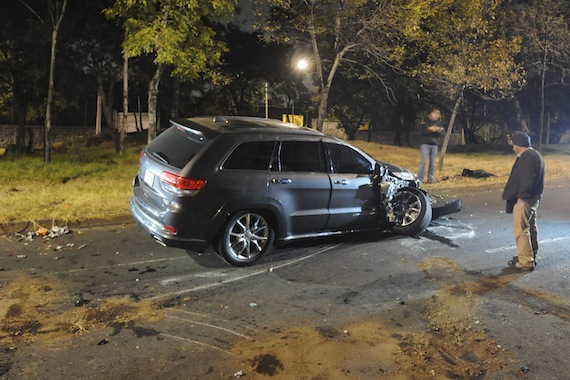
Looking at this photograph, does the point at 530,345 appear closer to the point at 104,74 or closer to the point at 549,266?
the point at 549,266

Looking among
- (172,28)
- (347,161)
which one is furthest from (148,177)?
(172,28)

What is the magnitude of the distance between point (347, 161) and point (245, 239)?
1.85 metres

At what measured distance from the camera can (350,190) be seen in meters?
6.44

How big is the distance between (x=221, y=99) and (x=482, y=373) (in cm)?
3577

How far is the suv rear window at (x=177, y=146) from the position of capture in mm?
5477

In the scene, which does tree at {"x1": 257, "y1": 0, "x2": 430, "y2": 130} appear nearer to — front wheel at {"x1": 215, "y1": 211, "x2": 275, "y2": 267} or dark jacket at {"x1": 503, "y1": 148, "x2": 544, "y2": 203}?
dark jacket at {"x1": 503, "y1": 148, "x2": 544, "y2": 203}

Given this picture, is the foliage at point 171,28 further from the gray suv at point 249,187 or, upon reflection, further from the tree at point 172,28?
the gray suv at point 249,187

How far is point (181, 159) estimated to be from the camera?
5.48 meters

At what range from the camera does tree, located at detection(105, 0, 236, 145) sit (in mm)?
9984

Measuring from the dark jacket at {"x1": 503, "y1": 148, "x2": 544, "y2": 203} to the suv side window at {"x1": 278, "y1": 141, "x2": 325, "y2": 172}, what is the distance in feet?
7.95

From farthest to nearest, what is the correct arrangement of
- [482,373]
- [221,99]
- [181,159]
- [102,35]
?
[221,99] → [102,35] → [181,159] → [482,373]

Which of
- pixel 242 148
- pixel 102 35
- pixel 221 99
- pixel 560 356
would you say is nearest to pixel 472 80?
pixel 242 148

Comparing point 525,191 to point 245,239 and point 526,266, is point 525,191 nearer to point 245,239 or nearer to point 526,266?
point 526,266

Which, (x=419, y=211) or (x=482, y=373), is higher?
(x=419, y=211)
